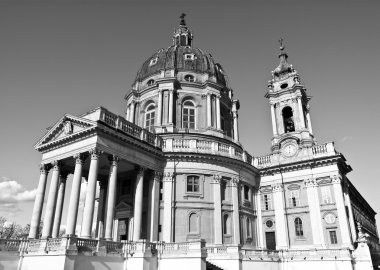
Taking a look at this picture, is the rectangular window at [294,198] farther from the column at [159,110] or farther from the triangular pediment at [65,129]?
the triangular pediment at [65,129]

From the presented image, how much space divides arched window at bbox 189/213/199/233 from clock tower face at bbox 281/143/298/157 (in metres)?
13.1

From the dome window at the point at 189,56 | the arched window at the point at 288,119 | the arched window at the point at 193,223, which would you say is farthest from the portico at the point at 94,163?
the arched window at the point at 288,119

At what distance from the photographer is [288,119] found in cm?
3959

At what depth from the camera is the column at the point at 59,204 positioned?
2577 centimetres

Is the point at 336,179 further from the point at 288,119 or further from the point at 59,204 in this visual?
the point at 59,204

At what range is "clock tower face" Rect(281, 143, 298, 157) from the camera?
1345 inches

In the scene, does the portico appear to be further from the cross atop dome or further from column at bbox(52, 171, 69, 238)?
the cross atop dome

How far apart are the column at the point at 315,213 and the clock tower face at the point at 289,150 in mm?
3455

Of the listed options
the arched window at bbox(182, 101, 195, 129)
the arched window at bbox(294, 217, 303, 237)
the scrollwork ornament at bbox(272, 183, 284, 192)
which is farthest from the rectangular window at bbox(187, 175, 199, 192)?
the arched window at bbox(294, 217, 303, 237)

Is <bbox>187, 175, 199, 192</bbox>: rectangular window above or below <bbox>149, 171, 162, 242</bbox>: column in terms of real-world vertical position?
above

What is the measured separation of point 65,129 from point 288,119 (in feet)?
86.8

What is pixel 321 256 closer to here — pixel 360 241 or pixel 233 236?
pixel 360 241

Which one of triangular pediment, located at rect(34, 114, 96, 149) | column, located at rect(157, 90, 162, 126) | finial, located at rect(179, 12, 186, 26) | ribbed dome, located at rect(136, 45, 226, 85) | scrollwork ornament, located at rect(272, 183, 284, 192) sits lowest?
scrollwork ornament, located at rect(272, 183, 284, 192)

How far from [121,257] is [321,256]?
1700cm
